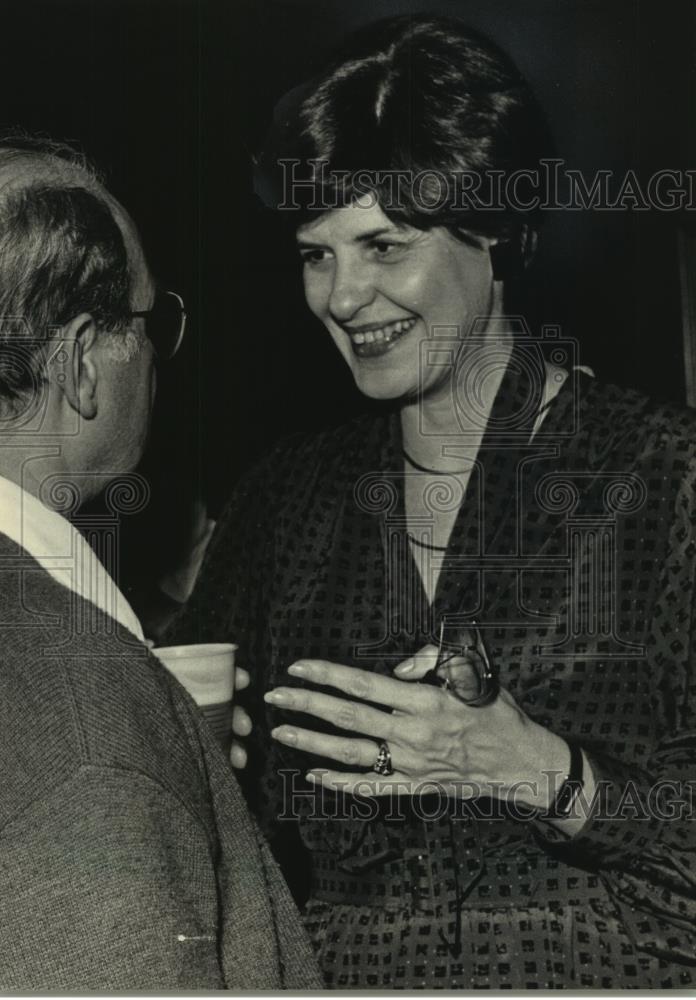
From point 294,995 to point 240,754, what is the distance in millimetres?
333

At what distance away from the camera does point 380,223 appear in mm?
1739

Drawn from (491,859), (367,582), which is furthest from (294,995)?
(367,582)

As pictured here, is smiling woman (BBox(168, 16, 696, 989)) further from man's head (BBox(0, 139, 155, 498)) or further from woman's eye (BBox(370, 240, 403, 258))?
man's head (BBox(0, 139, 155, 498))

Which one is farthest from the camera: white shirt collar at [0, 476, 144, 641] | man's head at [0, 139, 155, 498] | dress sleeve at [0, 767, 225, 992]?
man's head at [0, 139, 155, 498]

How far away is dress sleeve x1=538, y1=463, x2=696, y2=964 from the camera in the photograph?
170 centimetres

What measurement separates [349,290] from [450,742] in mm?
660

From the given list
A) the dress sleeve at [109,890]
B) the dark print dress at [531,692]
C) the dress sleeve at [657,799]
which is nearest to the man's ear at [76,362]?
the dark print dress at [531,692]

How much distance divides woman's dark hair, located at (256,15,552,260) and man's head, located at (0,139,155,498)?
0.27 m

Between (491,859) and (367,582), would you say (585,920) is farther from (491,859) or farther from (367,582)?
(367,582)

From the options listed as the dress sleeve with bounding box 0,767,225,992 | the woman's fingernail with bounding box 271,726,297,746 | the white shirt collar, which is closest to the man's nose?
the white shirt collar

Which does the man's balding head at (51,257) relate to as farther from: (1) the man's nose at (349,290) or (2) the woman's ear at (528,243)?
(2) the woman's ear at (528,243)

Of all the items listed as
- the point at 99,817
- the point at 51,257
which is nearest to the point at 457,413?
the point at 51,257

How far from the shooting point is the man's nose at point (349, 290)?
5.74 feet

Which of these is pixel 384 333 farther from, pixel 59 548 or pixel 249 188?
pixel 59 548
